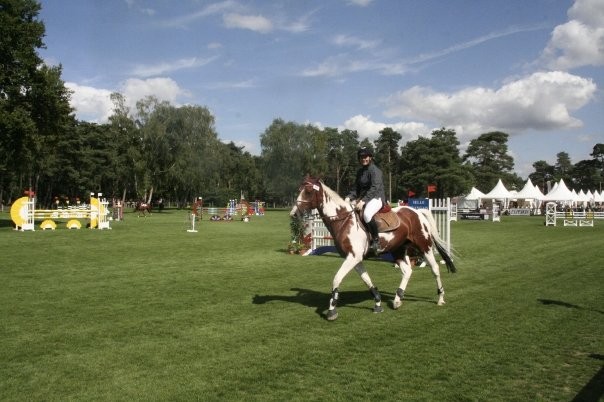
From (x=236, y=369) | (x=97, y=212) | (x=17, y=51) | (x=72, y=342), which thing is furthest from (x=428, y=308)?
(x=17, y=51)

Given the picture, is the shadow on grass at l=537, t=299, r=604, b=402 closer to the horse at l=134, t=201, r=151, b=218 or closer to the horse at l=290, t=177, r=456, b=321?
the horse at l=290, t=177, r=456, b=321

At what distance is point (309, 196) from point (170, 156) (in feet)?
198

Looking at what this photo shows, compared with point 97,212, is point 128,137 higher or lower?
higher

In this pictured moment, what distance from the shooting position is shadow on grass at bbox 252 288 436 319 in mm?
9070

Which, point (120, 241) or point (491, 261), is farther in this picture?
point (120, 241)

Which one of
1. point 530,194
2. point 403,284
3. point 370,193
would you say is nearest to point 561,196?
point 530,194

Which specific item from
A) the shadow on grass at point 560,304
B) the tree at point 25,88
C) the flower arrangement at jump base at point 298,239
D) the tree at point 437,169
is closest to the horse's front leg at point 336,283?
the shadow on grass at point 560,304

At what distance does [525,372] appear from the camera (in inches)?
210

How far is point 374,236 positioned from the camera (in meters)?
8.36

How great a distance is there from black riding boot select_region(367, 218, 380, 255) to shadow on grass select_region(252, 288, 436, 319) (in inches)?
45.3

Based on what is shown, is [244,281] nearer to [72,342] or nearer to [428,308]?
[428,308]

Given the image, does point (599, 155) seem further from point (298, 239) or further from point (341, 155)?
point (298, 239)

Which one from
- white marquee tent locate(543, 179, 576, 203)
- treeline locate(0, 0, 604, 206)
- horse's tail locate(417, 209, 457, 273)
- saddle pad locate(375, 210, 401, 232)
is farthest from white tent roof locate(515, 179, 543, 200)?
saddle pad locate(375, 210, 401, 232)

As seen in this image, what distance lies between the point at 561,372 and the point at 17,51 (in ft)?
119
